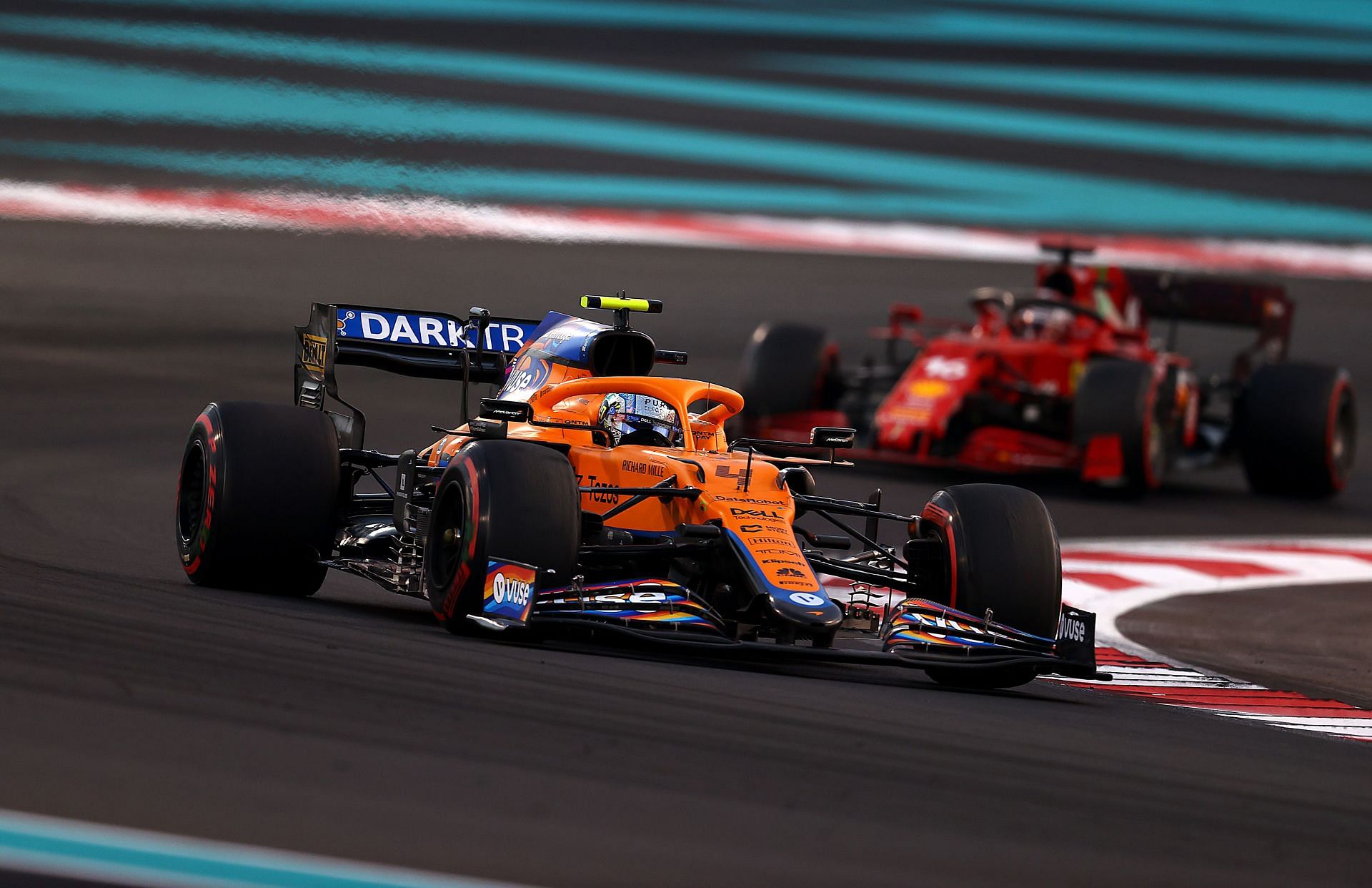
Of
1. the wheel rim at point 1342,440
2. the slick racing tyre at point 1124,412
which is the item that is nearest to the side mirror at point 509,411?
the slick racing tyre at point 1124,412

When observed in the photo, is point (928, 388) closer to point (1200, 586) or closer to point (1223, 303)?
point (1223, 303)

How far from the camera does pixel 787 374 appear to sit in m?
18.1

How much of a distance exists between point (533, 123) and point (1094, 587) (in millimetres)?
19257

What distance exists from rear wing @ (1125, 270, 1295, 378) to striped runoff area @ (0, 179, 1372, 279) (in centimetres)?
584

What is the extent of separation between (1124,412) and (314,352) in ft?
25.1

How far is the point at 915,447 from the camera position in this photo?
16812mm

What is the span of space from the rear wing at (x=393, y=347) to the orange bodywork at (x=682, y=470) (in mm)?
891

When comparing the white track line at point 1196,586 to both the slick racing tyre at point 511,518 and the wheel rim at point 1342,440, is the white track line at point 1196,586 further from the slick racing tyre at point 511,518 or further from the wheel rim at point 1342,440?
the wheel rim at point 1342,440

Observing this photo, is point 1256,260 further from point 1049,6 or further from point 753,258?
point 1049,6

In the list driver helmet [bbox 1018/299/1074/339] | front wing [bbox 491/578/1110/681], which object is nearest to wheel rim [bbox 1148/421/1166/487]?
driver helmet [bbox 1018/299/1074/339]

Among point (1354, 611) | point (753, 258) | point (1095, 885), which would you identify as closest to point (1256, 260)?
point (753, 258)

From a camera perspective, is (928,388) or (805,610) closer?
(805,610)

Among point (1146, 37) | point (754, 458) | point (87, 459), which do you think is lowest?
point (87, 459)

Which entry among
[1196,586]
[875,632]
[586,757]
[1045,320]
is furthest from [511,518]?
[1045,320]
